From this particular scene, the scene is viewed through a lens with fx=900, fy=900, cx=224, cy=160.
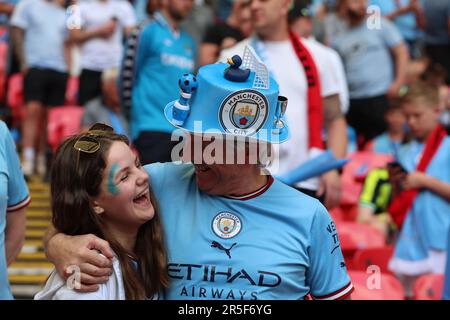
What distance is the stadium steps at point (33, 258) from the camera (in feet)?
17.9

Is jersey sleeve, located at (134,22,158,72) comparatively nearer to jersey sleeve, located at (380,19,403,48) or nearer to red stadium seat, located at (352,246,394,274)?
red stadium seat, located at (352,246,394,274)

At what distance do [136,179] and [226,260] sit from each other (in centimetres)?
35

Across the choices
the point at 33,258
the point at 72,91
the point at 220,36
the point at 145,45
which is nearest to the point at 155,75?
the point at 145,45

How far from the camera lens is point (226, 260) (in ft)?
8.55

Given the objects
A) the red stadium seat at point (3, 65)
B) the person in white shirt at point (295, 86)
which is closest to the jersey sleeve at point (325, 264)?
the person in white shirt at point (295, 86)

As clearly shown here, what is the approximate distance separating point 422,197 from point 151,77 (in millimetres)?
1835

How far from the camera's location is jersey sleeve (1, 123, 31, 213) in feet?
9.59

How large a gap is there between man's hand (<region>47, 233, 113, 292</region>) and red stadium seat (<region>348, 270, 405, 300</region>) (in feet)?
3.38

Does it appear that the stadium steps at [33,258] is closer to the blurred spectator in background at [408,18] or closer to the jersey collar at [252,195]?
the jersey collar at [252,195]

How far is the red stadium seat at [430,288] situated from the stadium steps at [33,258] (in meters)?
1.95

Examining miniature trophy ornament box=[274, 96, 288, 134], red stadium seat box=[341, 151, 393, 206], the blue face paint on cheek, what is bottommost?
red stadium seat box=[341, 151, 393, 206]

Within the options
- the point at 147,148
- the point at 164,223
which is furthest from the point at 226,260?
the point at 147,148

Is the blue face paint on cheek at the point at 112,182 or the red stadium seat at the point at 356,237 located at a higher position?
the blue face paint on cheek at the point at 112,182

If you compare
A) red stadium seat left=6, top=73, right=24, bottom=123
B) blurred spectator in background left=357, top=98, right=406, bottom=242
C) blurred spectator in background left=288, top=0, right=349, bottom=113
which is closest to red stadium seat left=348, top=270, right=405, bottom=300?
blurred spectator in background left=288, top=0, right=349, bottom=113
